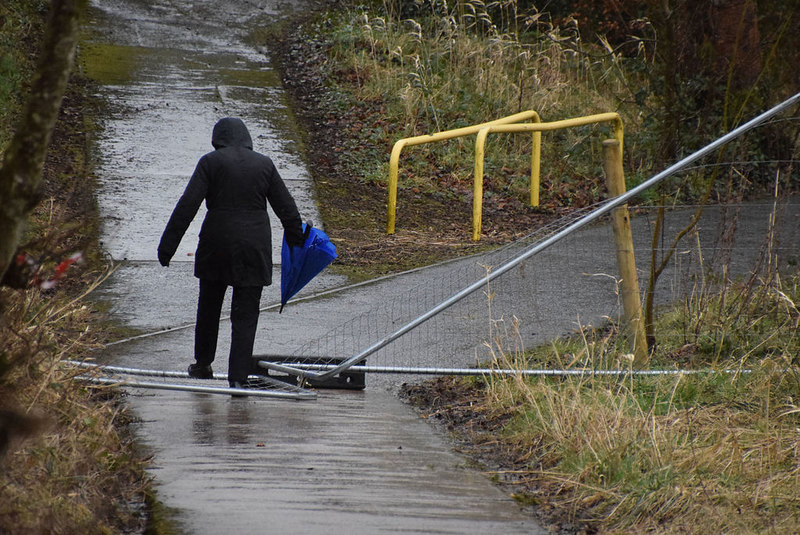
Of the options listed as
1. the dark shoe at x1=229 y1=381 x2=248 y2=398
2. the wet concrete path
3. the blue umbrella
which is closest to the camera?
the wet concrete path

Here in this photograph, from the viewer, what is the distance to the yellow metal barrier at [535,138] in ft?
33.8

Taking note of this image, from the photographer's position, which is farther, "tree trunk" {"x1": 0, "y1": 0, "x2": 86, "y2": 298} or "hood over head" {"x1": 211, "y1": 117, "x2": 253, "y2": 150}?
"hood over head" {"x1": 211, "y1": 117, "x2": 253, "y2": 150}

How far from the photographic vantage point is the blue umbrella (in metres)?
6.54

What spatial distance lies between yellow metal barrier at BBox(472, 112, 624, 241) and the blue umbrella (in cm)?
392

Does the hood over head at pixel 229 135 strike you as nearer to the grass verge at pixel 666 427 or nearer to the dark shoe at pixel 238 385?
the dark shoe at pixel 238 385

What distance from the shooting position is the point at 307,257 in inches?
258

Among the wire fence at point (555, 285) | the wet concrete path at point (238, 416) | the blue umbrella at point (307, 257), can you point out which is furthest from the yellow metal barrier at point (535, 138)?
the blue umbrella at point (307, 257)

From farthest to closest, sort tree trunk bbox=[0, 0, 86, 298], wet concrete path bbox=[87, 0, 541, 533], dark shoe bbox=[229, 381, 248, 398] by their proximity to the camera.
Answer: dark shoe bbox=[229, 381, 248, 398] < wet concrete path bbox=[87, 0, 541, 533] < tree trunk bbox=[0, 0, 86, 298]

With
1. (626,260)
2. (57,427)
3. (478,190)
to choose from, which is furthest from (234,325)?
(478,190)

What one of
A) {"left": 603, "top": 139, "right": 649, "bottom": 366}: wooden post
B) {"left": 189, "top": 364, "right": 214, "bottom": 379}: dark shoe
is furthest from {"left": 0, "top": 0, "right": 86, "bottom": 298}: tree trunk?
{"left": 603, "top": 139, "right": 649, "bottom": 366}: wooden post

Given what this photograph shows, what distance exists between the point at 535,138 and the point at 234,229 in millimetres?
5944

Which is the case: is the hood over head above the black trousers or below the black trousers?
above

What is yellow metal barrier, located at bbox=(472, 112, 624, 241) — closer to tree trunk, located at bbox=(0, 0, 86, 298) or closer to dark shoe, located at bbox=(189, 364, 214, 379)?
dark shoe, located at bbox=(189, 364, 214, 379)

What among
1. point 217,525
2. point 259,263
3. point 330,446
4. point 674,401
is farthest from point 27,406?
point 674,401
